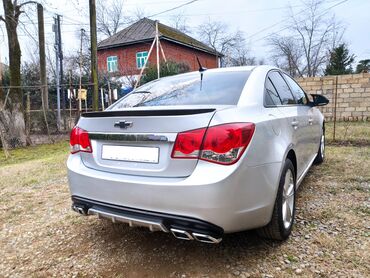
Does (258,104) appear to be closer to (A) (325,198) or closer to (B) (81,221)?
(A) (325,198)

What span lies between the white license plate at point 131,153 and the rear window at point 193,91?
0.59 metres

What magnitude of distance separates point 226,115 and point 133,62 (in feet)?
98.5

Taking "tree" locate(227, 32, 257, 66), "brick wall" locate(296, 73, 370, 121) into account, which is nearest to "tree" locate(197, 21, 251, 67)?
"tree" locate(227, 32, 257, 66)

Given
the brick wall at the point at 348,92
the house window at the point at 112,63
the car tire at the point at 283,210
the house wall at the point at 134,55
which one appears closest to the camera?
the car tire at the point at 283,210

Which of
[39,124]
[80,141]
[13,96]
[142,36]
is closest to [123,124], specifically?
[80,141]

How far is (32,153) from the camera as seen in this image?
9.60m

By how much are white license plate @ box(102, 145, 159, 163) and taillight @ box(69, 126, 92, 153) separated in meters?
0.20

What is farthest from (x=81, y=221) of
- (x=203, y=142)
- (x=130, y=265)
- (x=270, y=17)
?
(x=270, y=17)

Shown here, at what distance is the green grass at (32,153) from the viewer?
Result: 854 centimetres

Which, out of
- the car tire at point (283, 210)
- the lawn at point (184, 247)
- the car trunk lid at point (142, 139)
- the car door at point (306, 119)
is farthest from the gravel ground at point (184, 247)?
the car trunk lid at point (142, 139)

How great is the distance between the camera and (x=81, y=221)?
11.1 ft

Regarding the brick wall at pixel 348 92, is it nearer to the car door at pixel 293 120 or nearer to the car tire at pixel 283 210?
the car door at pixel 293 120

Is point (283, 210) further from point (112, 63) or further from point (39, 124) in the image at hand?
point (112, 63)

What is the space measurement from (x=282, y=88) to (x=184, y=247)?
6.01 feet
